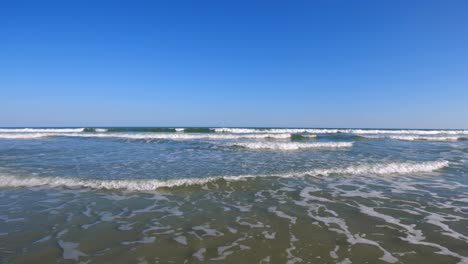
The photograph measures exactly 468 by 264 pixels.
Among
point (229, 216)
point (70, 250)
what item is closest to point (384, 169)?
point (229, 216)

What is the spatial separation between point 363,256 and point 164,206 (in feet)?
15.1

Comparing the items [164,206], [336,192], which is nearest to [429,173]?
[336,192]

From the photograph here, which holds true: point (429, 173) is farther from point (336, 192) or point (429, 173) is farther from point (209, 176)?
point (209, 176)

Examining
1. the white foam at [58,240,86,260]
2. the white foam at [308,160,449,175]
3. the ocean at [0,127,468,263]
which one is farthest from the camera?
the white foam at [308,160,449,175]

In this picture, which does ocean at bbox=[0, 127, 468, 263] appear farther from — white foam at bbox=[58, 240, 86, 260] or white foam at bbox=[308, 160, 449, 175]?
white foam at bbox=[308, 160, 449, 175]

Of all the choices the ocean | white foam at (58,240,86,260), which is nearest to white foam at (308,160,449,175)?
the ocean

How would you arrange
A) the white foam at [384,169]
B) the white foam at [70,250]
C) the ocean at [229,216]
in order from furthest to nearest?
the white foam at [384,169] < the ocean at [229,216] < the white foam at [70,250]

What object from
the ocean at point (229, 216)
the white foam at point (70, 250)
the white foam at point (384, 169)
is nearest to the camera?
the white foam at point (70, 250)

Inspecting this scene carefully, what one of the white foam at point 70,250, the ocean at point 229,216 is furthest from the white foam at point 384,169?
the white foam at point 70,250

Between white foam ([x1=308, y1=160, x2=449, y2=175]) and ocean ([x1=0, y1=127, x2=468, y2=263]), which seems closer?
ocean ([x1=0, y1=127, x2=468, y2=263])

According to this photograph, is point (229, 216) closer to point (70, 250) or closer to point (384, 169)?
point (70, 250)

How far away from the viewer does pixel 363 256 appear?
4527 millimetres

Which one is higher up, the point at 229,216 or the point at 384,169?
the point at 384,169

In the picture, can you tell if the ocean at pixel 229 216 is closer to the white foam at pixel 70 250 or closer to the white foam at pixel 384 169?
the white foam at pixel 70 250
